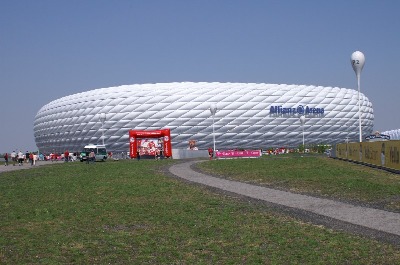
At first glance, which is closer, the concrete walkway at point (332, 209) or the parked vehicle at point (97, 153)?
the concrete walkway at point (332, 209)

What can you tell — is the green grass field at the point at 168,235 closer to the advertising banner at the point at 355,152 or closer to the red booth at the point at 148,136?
the advertising banner at the point at 355,152

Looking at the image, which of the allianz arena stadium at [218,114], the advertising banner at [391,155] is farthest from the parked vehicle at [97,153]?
the advertising banner at [391,155]

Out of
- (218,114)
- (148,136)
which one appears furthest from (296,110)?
(148,136)

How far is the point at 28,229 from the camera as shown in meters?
10.2

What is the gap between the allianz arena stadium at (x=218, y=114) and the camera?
302 ft

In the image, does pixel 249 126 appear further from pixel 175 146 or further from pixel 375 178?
pixel 375 178

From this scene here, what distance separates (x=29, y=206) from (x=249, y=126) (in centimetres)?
8028

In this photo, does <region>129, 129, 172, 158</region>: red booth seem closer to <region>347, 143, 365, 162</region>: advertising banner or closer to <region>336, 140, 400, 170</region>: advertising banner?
<region>336, 140, 400, 170</region>: advertising banner

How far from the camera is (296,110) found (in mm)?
95562

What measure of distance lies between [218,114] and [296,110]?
12900mm

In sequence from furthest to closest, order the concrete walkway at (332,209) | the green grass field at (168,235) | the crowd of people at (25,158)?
1. the crowd of people at (25,158)
2. the concrete walkway at (332,209)
3. the green grass field at (168,235)

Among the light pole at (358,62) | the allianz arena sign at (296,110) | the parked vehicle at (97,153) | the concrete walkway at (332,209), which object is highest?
the allianz arena sign at (296,110)

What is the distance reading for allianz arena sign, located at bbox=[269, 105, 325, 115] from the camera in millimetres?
94438

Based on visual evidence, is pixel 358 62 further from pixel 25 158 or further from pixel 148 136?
pixel 25 158
